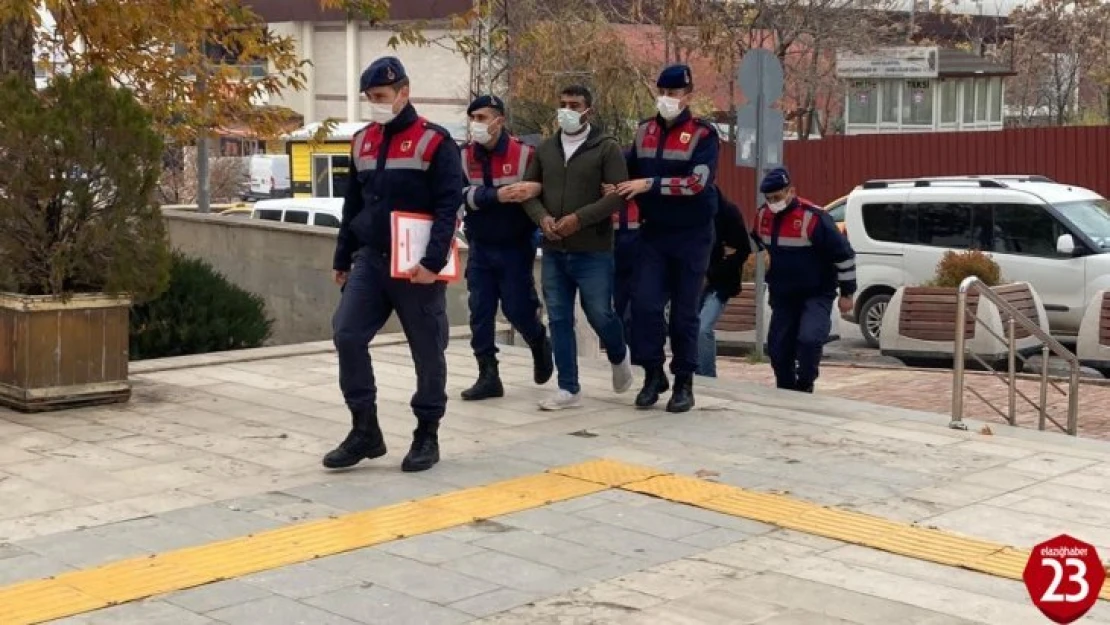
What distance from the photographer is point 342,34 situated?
185 feet

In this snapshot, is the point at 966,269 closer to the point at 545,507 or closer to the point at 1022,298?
the point at 1022,298

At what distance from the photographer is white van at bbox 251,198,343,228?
2056 cm

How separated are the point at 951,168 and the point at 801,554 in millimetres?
21990

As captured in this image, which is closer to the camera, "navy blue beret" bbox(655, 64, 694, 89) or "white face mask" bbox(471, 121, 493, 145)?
"navy blue beret" bbox(655, 64, 694, 89)

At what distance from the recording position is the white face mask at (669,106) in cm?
927

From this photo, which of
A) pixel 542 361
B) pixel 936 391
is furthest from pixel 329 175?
pixel 542 361

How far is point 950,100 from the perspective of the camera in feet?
138

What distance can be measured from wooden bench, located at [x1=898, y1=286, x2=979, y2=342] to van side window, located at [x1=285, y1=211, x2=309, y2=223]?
26.5 ft

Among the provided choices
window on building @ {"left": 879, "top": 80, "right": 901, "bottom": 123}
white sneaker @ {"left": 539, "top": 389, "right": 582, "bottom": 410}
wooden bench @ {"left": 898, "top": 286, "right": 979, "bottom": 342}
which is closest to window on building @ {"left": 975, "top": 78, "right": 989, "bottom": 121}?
window on building @ {"left": 879, "top": 80, "right": 901, "bottom": 123}

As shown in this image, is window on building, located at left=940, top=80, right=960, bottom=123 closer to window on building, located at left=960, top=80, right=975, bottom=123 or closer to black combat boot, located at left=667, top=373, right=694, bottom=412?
window on building, located at left=960, top=80, right=975, bottom=123

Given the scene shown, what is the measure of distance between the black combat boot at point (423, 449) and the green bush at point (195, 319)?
15.4 ft

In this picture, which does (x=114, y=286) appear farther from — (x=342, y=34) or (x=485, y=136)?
(x=342, y=34)

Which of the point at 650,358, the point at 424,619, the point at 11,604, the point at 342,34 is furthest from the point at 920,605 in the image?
the point at 342,34

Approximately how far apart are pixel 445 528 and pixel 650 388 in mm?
3053
